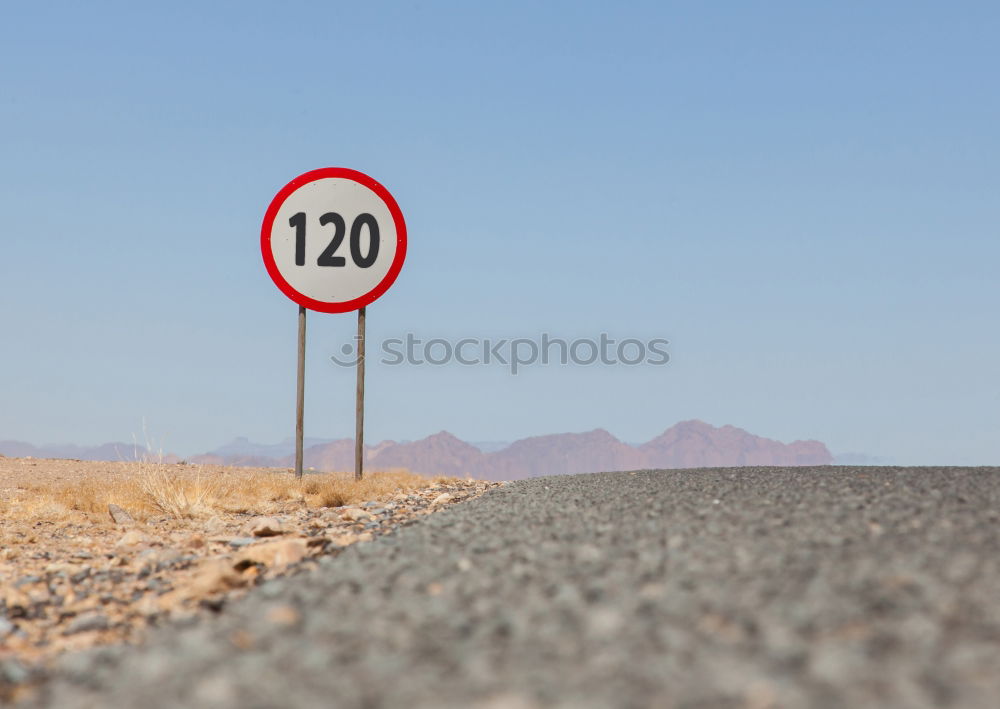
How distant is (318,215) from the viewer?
10648 millimetres

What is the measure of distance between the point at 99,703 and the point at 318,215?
8982 millimetres

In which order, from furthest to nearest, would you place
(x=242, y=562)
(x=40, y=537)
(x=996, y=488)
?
(x=40, y=537)
(x=996, y=488)
(x=242, y=562)

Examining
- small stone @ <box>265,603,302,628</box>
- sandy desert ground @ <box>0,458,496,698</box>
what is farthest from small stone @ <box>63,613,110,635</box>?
small stone @ <box>265,603,302,628</box>

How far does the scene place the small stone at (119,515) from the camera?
8.11m

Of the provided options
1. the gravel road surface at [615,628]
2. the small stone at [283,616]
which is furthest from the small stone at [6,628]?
the small stone at [283,616]

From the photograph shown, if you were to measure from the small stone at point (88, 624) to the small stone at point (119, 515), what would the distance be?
4.50m

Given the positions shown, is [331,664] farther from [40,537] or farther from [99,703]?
[40,537]

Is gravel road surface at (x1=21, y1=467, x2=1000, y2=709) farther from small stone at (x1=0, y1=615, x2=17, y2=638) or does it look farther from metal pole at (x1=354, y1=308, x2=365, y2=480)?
metal pole at (x1=354, y1=308, x2=365, y2=480)

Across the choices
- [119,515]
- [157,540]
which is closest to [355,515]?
[157,540]

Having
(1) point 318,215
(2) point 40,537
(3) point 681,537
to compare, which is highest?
(1) point 318,215

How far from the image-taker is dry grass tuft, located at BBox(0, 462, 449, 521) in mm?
8461

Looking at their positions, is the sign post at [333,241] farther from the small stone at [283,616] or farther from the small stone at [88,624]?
the small stone at [283,616]

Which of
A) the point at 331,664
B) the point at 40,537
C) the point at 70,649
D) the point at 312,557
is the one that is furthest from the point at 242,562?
the point at 40,537

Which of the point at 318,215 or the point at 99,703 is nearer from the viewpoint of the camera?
the point at 99,703
